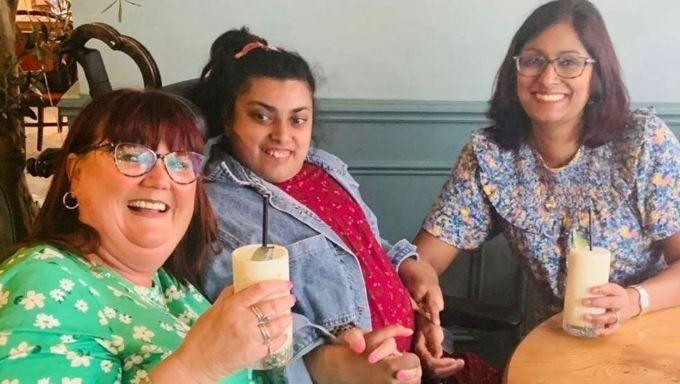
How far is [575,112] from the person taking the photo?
1786 mm

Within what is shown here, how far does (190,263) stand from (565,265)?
3.20 ft

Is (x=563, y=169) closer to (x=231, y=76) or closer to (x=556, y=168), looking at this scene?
(x=556, y=168)

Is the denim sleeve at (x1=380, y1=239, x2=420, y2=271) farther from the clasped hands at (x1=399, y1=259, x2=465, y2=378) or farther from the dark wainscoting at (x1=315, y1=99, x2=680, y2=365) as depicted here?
the dark wainscoting at (x1=315, y1=99, x2=680, y2=365)

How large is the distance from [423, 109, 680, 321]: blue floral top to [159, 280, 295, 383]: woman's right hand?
3.39 feet

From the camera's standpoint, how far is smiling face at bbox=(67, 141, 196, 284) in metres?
1.11

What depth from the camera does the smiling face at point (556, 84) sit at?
1752 mm

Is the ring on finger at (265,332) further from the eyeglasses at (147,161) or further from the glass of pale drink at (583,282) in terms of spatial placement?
the glass of pale drink at (583,282)

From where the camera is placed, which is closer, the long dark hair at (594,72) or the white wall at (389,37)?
the long dark hair at (594,72)

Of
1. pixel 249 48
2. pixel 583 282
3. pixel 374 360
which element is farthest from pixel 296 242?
pixel 583 282

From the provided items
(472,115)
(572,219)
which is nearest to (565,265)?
(572,219)

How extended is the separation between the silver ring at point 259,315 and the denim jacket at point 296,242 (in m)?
0.51

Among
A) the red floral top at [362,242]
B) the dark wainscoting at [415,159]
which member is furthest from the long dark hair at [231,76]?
the dark wainscoting at [415,159]

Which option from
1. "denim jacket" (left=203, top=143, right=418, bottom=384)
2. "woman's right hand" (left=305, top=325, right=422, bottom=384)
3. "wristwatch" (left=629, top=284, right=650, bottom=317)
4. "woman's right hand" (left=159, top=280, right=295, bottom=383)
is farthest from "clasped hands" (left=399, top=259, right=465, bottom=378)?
"woman's right hand" (left=159, top=280, right=295, bottom=383)

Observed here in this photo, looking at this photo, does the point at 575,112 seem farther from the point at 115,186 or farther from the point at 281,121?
the point at 115,186
